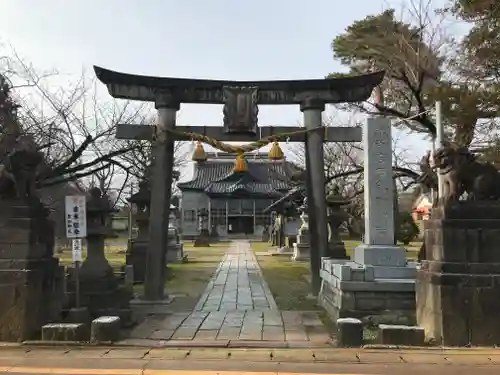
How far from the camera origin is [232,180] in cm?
6544

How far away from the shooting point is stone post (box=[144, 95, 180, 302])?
12.5 meters

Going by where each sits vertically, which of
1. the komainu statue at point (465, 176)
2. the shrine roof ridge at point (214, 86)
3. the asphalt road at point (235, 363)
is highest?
the shrine roof ridge at point (214, 86)

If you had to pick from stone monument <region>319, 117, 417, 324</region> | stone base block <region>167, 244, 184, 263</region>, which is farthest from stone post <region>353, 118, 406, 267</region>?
stone base block <region>167, 244, 184, 263</region>

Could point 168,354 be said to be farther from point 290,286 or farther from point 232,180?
point 232,180

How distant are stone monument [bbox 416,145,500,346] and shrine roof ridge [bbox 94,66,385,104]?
17.2 feet

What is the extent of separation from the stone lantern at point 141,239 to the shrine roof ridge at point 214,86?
7.06m

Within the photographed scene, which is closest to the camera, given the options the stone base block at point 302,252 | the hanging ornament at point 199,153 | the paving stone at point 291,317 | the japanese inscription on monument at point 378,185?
the paving stone at point 291,317

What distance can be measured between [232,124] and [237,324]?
17.6 feet

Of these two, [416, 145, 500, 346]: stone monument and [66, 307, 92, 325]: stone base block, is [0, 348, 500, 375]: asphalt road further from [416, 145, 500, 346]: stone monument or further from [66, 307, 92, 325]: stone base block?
[66, 307, 92, 325]: stone base block

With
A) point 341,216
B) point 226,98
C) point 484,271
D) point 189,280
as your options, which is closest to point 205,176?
point 341,216

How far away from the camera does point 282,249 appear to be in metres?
33.2

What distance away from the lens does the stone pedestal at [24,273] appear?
26.3 feet

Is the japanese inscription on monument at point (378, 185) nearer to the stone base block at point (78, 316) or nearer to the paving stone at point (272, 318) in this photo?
the paving stone at point (272, 318)

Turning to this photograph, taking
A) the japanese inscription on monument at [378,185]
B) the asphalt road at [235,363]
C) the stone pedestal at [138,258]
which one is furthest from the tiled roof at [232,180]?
the asphalt road at [235,363]
